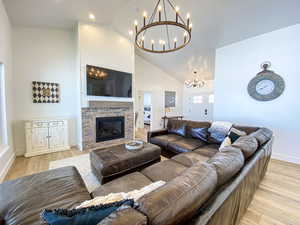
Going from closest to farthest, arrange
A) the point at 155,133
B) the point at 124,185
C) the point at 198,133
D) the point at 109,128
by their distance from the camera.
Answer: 1. the point at 124,185
2. the point at 198,133
3. the point at 155,133
4. the point at 109,128

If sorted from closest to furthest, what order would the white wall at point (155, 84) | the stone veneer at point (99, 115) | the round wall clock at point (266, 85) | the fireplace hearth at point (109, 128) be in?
the round wall clock at point (266, 85)
the stone veneer at point (99, 115)
the fireplace hearth at point (109, 128)
the white wall at point (155, 84)

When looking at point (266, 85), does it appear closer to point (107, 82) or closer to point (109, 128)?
point (107, 82)

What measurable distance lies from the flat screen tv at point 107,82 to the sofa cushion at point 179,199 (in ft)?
11.8

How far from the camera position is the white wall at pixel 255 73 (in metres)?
3.03

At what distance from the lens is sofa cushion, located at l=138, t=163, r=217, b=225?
23.7 inches

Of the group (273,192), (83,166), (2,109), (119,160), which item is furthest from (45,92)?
(273,192)

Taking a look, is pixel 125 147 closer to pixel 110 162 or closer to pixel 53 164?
pixel 110 162

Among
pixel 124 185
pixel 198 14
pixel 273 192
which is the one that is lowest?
pixel 273 192

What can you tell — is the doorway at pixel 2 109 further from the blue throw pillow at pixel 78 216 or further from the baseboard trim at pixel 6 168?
the blue throw pillow at pixel 78 216

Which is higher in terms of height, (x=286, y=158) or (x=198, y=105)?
(x=198, y=105)

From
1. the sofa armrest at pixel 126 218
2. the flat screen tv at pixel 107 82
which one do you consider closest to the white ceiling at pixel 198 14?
the flat screen tv at pixel 107 82

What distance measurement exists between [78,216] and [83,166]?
256cm

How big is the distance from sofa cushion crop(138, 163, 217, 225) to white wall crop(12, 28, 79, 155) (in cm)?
411

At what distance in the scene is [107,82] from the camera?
404cm
